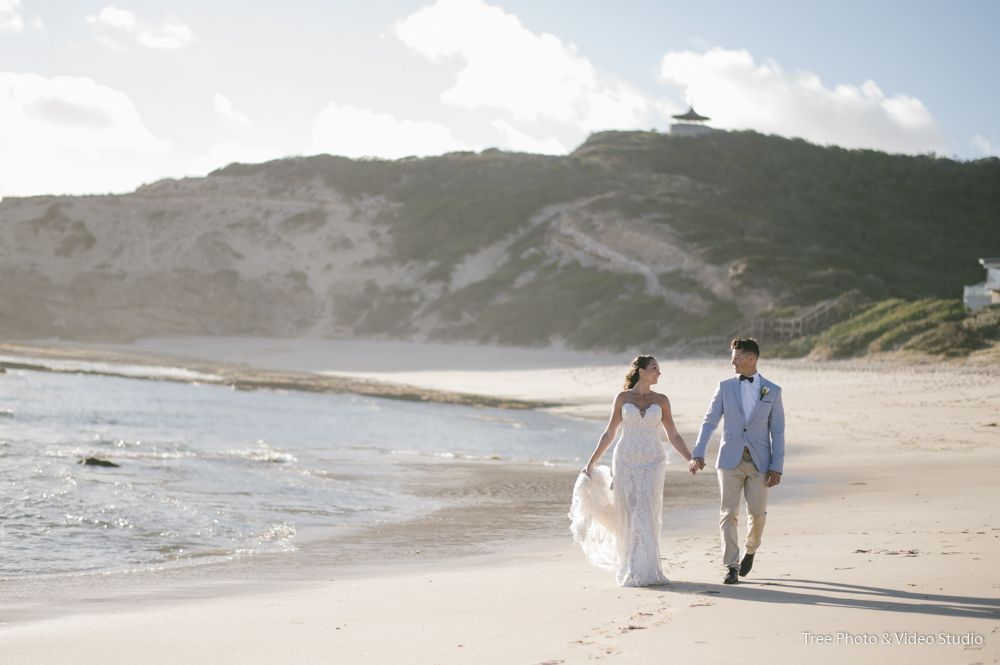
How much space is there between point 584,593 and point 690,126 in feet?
271

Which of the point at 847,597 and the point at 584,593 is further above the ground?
the point at 847,597

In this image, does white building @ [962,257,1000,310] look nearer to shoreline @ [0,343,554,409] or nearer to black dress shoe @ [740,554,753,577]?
shoreline @ [0,343,554,409]

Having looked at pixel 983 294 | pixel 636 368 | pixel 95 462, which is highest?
pixel 983 294

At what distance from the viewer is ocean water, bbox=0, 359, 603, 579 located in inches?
315

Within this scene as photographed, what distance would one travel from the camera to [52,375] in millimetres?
27172

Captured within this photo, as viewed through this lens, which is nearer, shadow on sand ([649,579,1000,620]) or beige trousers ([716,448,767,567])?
shadow on sand ([649,579,1000,620])

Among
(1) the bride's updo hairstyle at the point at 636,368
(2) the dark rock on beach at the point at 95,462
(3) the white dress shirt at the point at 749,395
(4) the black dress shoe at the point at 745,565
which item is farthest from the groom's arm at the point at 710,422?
(2) the dark rock on beach at the point at 95,462

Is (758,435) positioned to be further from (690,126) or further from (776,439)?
(690,126)

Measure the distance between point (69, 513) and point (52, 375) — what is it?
21.2m

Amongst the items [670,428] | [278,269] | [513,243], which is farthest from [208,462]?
[278,269]

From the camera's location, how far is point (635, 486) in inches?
206

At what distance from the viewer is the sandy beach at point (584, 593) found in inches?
149

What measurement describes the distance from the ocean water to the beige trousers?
447cm

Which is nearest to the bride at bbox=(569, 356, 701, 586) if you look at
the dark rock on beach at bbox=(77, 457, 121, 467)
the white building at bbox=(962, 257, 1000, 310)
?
the dark rock on beach at bbox=(77, 457, 121, 467)
